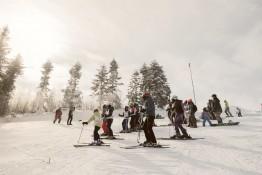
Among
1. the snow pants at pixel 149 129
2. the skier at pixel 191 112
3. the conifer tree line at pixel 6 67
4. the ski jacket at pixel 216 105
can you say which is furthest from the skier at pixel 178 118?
the conifer tree line at pixel 6 67

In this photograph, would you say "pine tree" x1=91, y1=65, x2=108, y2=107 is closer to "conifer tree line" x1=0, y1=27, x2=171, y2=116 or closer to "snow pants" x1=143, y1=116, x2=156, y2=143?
"conifer tree line" x1=0, y1=27, x2=171, y2=116

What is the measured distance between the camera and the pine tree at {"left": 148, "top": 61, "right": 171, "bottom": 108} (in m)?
55.2

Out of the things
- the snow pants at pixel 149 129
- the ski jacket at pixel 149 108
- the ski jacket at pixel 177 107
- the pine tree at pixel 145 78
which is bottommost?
the snow pants at pixel 149 129

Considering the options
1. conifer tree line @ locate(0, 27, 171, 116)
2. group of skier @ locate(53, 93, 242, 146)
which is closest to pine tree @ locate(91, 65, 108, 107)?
conifer tree line @ locate(0, 27, 171, 116)

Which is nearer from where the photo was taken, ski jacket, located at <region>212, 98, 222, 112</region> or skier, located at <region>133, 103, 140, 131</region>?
skier, located at <region>133, 103, 140, 131</region>

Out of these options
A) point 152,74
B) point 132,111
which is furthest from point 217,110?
point 152,74

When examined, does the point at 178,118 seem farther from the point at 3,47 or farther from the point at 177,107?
the point at 3,47

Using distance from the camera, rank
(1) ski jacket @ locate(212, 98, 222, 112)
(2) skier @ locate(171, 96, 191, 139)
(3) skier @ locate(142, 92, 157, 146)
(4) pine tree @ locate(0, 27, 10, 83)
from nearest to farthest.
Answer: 1. (3) skier @ locate(142, 92, 157, 146)
2. (2) skier @ locate(171, 96, 191, 139)
3. (1) ski jacket @ locate(212, 98, 222, 112)
4. (4) pine tree @ locate(0, 27, 10, 83)

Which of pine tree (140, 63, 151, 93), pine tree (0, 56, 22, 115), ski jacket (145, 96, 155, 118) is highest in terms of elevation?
pine tree (140, 63, 151, 93)

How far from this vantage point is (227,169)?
20.9 ft

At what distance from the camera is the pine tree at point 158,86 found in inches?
2175

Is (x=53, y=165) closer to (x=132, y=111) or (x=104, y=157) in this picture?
(x=104, y=157)

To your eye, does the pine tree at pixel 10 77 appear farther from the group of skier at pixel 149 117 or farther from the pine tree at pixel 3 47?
the group of skier at pixel 149 117

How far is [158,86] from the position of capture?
56688mm
